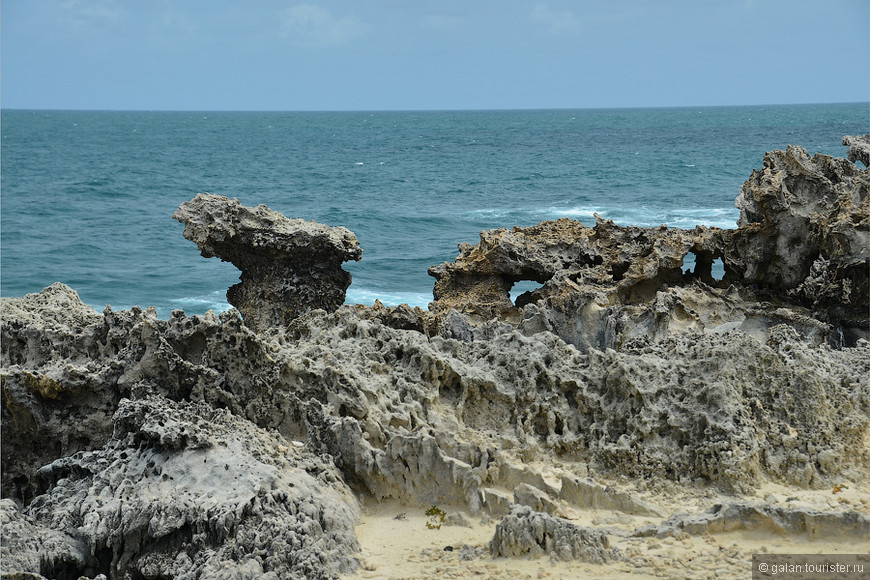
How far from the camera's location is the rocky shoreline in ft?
15.4

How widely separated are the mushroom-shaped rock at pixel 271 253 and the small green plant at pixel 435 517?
4976 mm

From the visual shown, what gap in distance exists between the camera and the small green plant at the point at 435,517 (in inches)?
200

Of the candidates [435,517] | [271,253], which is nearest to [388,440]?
[435,517]

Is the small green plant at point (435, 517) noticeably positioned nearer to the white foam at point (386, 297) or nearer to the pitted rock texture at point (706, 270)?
the pitted rock texture at point (706, 270)

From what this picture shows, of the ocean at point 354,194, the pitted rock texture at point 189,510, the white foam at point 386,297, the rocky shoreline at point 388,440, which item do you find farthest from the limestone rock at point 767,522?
the white foam at point 386,297

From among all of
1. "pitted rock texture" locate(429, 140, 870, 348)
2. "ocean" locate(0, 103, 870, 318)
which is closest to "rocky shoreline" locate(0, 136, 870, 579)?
"pitted rock texture" locate(429, 140, 870, 348)

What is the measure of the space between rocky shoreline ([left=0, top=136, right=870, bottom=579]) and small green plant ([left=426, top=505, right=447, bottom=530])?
6 cm

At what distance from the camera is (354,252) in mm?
10094

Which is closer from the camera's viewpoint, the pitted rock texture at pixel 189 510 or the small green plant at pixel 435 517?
the pitted rock texture at pixel 189 510

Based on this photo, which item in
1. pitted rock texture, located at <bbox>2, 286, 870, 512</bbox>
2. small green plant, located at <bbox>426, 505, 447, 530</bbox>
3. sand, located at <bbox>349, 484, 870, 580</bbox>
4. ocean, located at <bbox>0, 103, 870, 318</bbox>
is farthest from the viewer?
ocean, located at <bbox>0, 103, 870, 318</bbox>

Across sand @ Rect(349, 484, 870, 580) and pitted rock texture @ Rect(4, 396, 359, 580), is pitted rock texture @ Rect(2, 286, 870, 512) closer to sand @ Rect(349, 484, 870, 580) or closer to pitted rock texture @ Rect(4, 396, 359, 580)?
sand @ Rect(349, 484, 870, 580)

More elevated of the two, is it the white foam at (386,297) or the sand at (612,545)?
the sand at (612,545)

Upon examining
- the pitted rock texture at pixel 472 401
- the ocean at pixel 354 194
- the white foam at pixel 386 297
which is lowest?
the white foam at pixel 386 297

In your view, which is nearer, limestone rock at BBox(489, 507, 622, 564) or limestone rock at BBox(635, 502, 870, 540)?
limestone rock at BBox(489, 507, 622, 564)
